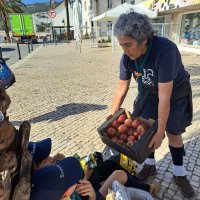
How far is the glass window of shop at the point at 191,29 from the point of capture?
50.0 feet

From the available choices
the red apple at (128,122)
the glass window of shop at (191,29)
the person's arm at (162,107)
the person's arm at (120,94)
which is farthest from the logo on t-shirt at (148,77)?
the glass window of shop at (191,29)

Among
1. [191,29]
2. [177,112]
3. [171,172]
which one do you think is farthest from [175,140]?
[191,29]

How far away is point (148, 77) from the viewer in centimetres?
236

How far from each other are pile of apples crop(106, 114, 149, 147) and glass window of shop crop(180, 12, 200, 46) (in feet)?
47.2

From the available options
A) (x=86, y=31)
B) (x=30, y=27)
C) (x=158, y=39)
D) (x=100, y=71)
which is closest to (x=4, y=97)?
(x=158, y=39)

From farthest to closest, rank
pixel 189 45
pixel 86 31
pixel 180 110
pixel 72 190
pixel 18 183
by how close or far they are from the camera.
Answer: pixel 86 31, pixel 189 45, pixel 180 110, pixel 72 190, pixel 18 183

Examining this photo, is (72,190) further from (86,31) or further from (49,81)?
(86,31)

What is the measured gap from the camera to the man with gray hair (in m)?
2.04

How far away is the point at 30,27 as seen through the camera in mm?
28719

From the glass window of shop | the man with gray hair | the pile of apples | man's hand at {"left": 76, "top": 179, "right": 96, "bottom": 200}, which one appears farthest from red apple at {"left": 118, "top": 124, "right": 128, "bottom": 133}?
the glass window of shop

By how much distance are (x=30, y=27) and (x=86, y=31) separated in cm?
1384

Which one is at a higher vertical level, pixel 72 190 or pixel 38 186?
pixel 38 186

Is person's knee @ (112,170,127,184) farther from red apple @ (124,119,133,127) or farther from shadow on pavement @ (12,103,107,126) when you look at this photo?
shadow on pavement @ (12,103,107,126)

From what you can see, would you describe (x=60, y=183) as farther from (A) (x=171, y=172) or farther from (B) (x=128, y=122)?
(A) (x=171, y=172)
